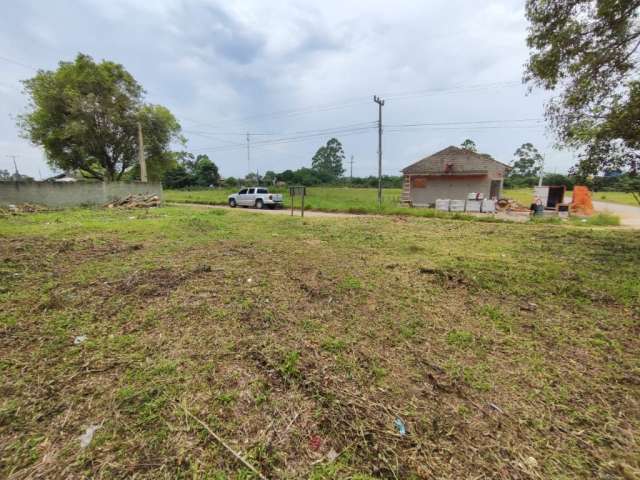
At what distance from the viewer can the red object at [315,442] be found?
1562mm

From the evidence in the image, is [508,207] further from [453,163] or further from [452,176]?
[453,163]

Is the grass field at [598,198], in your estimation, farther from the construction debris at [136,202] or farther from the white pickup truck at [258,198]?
the construction debris at [136,202]

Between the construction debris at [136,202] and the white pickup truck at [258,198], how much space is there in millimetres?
5321

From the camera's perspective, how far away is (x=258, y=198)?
773 inches

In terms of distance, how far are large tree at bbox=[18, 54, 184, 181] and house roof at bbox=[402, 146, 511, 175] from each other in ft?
69.9

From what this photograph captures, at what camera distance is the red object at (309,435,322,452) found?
5.12ft

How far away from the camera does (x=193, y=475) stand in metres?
1.39

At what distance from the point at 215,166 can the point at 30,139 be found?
3522cm

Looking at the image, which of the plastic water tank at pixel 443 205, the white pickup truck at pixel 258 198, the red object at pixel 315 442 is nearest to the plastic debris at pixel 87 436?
the red object at pixel 315 442

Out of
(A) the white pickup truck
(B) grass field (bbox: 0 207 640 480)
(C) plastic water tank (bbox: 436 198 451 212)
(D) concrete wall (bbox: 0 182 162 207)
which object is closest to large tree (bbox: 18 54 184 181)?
(D) concrete wall (bbox: 0 182 162 207)

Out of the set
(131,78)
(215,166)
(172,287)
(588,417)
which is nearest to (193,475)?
(588,417)

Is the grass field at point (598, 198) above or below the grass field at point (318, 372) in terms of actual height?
above

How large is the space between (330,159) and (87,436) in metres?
85.5

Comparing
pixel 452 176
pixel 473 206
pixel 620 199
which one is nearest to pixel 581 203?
pixel 473 206
